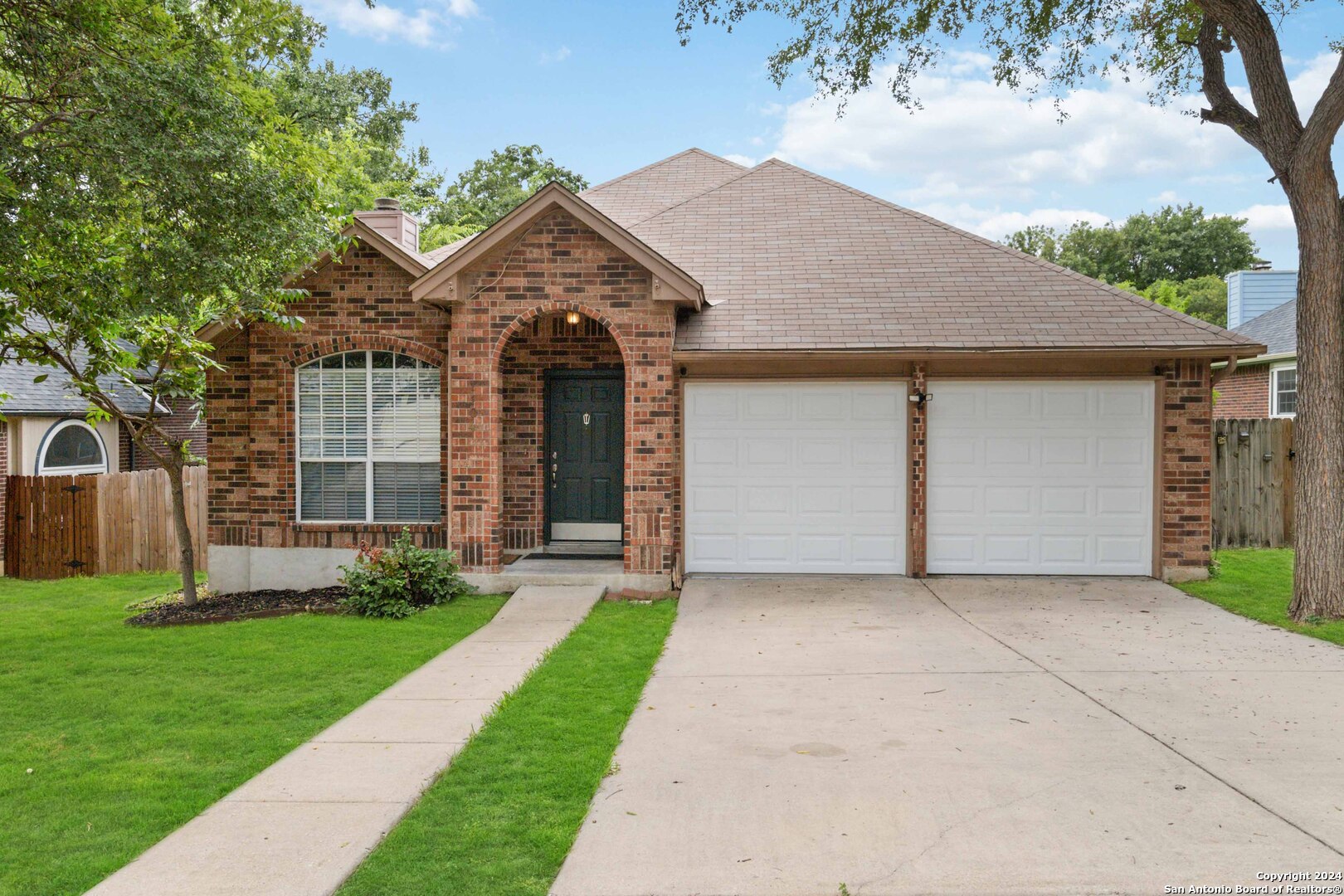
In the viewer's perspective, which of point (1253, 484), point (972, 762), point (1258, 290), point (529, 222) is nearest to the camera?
point (972, 762)

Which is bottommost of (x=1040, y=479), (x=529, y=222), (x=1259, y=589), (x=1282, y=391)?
(x=1259, y=589)

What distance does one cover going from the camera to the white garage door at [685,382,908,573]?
10.3 m

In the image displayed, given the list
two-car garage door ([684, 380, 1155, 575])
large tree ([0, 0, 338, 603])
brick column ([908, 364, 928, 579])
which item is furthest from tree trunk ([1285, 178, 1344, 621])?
large tree ([0, 0, 338, 603])

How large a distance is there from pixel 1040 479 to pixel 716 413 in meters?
3.95

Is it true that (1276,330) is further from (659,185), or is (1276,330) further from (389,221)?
(389,221)

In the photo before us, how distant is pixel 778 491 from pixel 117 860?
305 inches

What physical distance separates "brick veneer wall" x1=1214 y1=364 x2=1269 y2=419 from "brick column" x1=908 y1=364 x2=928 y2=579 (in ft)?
A: 39.0

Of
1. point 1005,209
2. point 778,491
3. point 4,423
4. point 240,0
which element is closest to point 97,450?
point 4,423

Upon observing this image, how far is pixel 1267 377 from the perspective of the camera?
18.5m

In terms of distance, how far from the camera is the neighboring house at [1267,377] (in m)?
17.8

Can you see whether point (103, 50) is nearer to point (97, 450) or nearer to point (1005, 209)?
point (97, 450)

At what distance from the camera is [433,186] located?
3619 cm

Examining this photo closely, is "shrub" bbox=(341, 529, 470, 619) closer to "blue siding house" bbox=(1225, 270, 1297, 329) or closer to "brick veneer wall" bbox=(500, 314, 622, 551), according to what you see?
"brick veneer wall" bbox=(500, 314, 622, 551)

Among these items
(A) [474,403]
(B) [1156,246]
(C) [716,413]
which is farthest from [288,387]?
(B) [1156,246]
